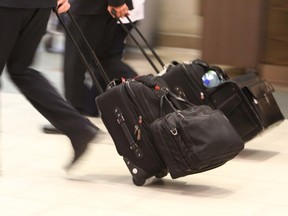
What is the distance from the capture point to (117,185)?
4402 mm

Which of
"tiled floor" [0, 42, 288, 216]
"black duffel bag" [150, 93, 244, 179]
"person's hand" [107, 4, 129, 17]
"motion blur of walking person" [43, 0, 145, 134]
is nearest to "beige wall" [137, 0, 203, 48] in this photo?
"motion blur of walking person" [43, 0, 145, 134]

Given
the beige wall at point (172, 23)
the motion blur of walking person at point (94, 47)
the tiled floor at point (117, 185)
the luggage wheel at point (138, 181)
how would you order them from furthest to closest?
the beige wall at point (172, 23) → the motion blur of walking person at point (94, 47) → the luggage wheel at point (138, 181) → the tiled floor at point (117, 185)

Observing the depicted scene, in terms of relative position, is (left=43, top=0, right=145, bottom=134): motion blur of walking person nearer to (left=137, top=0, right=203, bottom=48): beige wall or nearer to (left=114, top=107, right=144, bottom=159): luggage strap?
(left=114, top=107, right=144, bottom=159): luggage strap

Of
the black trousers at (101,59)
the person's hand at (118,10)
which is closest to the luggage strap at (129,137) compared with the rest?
the person's hand at (118,10)

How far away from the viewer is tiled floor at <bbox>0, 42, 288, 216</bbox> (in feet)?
13.0

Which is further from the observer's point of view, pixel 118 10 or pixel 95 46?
pixel 95 46

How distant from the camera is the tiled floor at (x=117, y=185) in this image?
3.97m

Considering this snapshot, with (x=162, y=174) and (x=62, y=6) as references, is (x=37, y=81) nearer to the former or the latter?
(x=62, y=6)

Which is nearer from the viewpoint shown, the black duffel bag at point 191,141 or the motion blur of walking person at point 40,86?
the black duffel bag at point 191,141

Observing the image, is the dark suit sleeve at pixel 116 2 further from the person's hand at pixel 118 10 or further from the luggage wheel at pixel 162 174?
the luggage wheel at pixel 162 174

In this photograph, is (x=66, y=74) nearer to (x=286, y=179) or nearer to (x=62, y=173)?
(x=62, y=173)

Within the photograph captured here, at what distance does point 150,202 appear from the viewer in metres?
4.09

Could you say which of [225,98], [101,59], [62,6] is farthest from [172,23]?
[62,6]

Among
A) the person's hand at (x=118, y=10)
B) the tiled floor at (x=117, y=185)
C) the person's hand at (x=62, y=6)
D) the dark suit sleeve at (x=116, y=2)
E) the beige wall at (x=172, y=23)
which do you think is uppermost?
the person's hand at (x=62, y=6)
